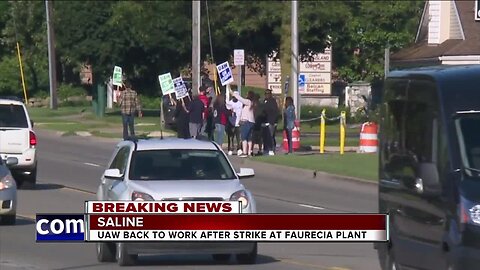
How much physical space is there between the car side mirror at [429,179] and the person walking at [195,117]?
2495 cm

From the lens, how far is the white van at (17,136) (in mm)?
27328

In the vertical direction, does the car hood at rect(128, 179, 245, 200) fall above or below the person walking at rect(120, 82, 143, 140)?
above

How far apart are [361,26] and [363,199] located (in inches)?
982

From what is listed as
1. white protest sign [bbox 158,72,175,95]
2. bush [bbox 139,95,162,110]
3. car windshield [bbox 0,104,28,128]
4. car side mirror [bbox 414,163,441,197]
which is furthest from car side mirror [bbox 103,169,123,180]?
bush [bbox 139,95,162,110]

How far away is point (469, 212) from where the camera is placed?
424 inches

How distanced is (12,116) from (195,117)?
947 centimetres

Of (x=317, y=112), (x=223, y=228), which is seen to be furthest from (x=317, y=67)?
(x=223, y=228)

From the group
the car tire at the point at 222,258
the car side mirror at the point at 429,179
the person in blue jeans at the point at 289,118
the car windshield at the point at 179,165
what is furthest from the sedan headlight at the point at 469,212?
the person in blue jeans at the point at 289,118

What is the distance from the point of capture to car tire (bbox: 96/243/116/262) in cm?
1611

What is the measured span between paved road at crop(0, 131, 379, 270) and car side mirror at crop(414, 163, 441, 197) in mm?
4870

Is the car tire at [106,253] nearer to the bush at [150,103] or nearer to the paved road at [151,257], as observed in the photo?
the paved road at [151,257]

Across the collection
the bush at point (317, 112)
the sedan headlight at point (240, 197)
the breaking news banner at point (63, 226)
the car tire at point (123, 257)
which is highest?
the breaking news banner at point (63, 226)

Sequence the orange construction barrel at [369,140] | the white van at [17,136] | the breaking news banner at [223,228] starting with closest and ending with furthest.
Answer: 1. the breaking news banner at [223,228]
2. the white van at [17,136]
3. the orange construction barrel at [369,140]

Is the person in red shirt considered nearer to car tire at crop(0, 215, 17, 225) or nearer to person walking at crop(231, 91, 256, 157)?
person walking at crop(231, 91, 256, 157)
